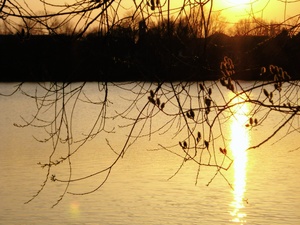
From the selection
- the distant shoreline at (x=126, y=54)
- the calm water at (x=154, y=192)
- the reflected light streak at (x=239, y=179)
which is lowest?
the reflected light streak at (x=239, y=179)

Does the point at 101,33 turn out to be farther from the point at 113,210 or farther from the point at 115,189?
the point at 115,189

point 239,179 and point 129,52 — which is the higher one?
point 129,52

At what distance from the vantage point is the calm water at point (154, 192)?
52.6 feet

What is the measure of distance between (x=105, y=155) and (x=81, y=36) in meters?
19.5

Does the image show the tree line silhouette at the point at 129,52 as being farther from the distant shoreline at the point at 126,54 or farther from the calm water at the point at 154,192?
the calm water at the point at 154,192

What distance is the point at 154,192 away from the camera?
18.2 m

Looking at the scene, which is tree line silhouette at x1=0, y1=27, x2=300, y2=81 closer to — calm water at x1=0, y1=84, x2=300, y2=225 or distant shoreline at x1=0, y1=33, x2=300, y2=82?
distant shoreline at x1=0, y1=33, x2=300, y2=82

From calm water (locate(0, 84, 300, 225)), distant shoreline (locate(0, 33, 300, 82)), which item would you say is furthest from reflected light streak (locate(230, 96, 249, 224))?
distant shoreline (locate(0, 33, 300, 82))

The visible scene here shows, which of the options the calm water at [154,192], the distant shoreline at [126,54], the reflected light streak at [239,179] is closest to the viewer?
the distant shoreline at [126,54]

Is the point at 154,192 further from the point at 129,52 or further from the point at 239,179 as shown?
the point at 129,52

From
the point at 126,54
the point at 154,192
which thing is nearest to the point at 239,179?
the point at 154,192

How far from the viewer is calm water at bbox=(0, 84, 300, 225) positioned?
52.6 feet

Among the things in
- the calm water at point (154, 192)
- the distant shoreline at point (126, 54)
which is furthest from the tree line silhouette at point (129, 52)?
the calm water at point (154, 192)

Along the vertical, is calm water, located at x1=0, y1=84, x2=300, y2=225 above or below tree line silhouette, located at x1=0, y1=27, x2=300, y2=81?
below
